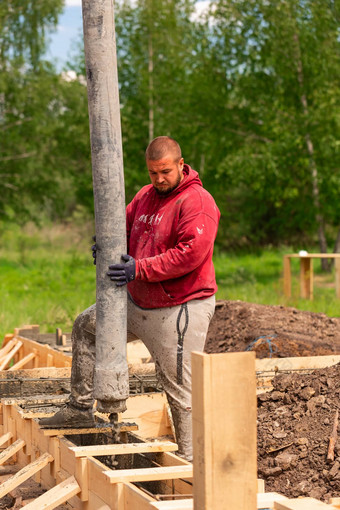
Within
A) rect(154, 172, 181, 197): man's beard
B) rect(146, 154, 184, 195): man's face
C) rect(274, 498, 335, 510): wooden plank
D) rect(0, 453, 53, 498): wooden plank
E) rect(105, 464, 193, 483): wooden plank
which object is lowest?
rect(0, 453, 53, 498): wooden plank

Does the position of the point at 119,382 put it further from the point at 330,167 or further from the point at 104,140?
the point at 330,167

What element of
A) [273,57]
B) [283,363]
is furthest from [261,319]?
[273,57]

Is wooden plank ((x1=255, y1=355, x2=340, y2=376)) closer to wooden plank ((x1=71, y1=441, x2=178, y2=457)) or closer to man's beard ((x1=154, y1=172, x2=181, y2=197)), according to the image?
wooden plank ((x1=71, y1=441, x2=178, y2=457))

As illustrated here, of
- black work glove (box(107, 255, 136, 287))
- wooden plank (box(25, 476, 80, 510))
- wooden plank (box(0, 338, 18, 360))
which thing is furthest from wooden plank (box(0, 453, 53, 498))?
wooden plank (box(0, 338, 18, 360))

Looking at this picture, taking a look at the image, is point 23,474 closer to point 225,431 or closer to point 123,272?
point 123,272

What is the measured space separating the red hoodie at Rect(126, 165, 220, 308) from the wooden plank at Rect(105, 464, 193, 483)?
986 mm

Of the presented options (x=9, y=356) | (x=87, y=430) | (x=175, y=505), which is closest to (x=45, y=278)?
(x=9, y=356)

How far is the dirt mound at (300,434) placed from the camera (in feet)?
14.5

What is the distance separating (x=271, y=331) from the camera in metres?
8.59

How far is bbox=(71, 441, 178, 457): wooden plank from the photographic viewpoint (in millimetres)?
4176

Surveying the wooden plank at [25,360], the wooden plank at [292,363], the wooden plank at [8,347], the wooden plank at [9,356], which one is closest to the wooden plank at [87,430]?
the wooden plank at [292,363]

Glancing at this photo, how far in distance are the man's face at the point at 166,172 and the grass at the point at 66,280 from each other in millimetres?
6902

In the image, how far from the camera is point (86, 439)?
5.04m

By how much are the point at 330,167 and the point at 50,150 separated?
1245cm
